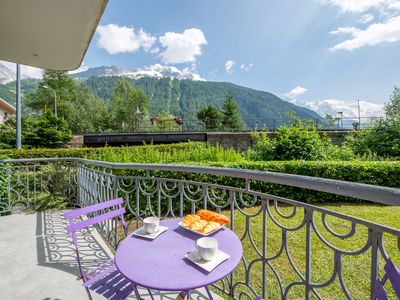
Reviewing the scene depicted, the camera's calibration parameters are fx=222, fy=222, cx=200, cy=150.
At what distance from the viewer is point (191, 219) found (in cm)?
151

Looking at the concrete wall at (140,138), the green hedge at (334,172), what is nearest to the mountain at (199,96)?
the concrete wall at (140,138)

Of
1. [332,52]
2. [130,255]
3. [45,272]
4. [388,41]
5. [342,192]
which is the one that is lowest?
[45,272]

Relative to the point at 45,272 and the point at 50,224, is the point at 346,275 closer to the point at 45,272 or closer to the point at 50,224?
the point at 45,272

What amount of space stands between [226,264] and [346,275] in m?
2.54

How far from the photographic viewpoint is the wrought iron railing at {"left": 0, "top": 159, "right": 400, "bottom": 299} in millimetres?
1031

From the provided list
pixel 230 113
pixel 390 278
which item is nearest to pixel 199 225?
pixel 390 278

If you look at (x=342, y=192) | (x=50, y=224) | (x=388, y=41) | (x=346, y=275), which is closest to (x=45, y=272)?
(x=50, y=224)

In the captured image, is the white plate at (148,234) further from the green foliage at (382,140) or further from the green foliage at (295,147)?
the green foliage at (382,140)

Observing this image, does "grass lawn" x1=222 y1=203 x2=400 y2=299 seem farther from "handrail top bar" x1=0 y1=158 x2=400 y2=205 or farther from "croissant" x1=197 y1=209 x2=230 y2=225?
"handrail top bar" x1=0 y1=158 x2=400 y2=205

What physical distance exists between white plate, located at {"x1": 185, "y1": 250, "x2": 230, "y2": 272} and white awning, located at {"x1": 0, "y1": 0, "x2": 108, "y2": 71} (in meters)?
2.20

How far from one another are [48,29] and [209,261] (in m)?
3.04

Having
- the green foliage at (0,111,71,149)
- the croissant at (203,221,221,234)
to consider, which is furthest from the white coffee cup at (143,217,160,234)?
the green foliage at (0,111,71,149)

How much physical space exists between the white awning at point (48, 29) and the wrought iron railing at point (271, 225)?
1.59 meters

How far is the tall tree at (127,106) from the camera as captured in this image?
115 ft
